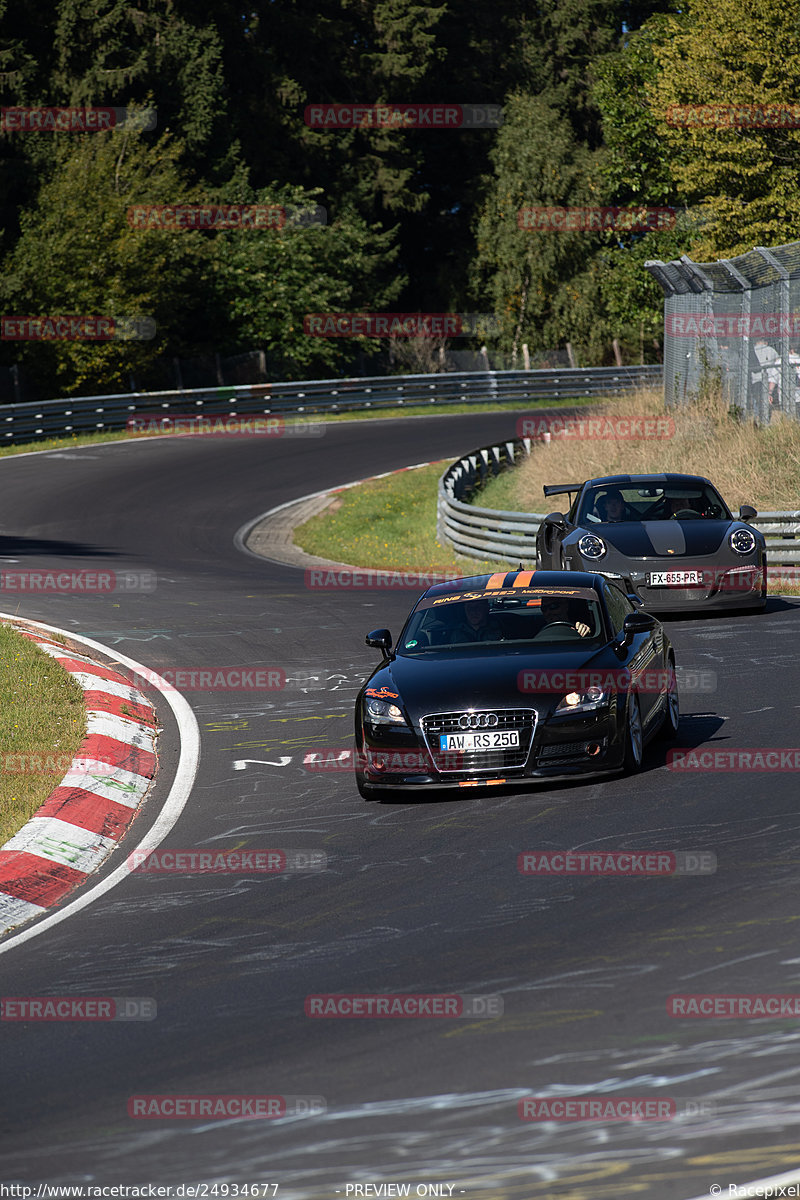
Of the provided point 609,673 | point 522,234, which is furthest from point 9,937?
point 522,234

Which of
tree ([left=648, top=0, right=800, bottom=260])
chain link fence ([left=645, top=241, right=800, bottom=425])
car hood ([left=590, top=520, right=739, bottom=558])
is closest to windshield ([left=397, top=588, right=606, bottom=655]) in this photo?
car hood ([left=590, top=520, right=739, bottom=558])

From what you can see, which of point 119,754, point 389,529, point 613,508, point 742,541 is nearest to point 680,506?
point 613,508

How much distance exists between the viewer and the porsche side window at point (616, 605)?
10.2 metres

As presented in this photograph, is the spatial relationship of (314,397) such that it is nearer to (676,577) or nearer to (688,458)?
(688,458)

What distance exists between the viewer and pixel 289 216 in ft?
194

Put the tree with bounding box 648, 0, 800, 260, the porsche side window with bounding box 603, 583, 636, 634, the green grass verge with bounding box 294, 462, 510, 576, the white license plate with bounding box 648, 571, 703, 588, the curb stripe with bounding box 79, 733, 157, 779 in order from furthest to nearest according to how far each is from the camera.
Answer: the tree with bounding box 648, 0, 800, 260
the green grass verge with bounding box 294, 462, 510, 576
the white license plate with bounding box 648, 571, 703, 588
the curb stripe with bounding box 79, 733, 157, 779
the porsche side window with bounding box 603, 583, 636, 634

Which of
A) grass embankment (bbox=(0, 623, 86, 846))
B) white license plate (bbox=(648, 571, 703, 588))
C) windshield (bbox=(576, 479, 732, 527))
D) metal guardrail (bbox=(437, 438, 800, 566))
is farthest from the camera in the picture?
metal guardrail (bbox=(437, 438, 800, 566))

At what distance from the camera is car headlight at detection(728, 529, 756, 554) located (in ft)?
A: 51.7

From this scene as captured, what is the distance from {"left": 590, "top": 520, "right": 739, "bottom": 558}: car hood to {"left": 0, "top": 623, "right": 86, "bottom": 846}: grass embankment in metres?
6.26

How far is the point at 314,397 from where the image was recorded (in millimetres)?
46438

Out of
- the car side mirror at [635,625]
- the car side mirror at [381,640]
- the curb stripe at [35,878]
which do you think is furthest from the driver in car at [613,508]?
the curb stripe at [35,878]

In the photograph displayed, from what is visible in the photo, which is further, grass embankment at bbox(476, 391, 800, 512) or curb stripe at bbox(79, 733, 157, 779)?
grass embankment at bbox(476, 391, 800, 512)

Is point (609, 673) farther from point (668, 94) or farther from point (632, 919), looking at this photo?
point (668, 94)

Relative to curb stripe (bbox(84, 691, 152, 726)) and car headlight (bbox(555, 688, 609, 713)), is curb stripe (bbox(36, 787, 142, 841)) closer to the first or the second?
curb stripe (bbox(84, 691, 152, 726))
